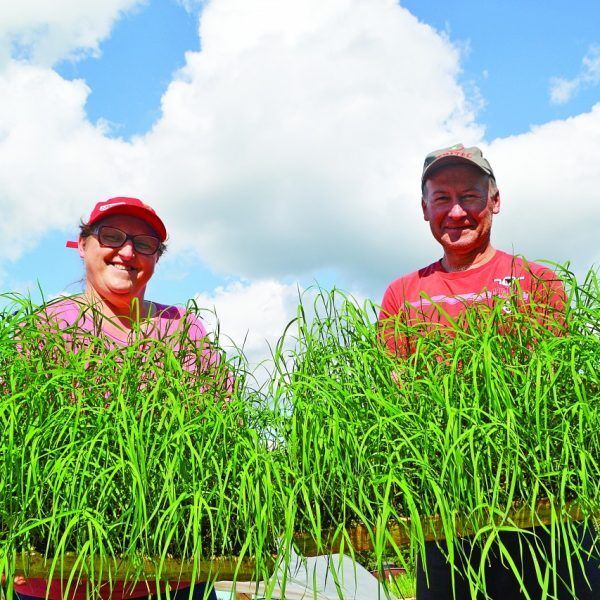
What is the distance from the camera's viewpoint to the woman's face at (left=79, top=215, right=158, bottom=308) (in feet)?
6.24

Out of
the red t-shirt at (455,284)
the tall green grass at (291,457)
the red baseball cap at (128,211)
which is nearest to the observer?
the tall green grass at (291,457)

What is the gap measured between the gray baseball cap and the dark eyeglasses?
2.98 ft

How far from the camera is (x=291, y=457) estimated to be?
121 cm

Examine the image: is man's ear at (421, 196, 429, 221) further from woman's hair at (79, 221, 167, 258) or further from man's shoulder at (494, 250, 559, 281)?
woman's hair at (79, 221, 167, 258)

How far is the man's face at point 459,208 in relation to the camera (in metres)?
1.96

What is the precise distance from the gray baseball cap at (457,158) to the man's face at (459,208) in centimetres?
2

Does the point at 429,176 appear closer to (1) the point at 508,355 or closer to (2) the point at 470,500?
(1) the point at 508,355

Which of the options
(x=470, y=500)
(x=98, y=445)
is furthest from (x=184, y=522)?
(x=470, y=500)

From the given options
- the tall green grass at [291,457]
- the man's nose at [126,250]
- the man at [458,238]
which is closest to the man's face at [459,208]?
the man at [458,238]

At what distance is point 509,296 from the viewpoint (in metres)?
1.44

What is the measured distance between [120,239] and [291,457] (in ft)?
3.44

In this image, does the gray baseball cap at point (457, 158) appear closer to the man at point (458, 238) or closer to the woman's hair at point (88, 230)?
the man at point (458, 238)

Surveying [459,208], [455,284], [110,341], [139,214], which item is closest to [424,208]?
[459,208]

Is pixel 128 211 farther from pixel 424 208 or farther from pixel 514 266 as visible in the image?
pixel 514 266
